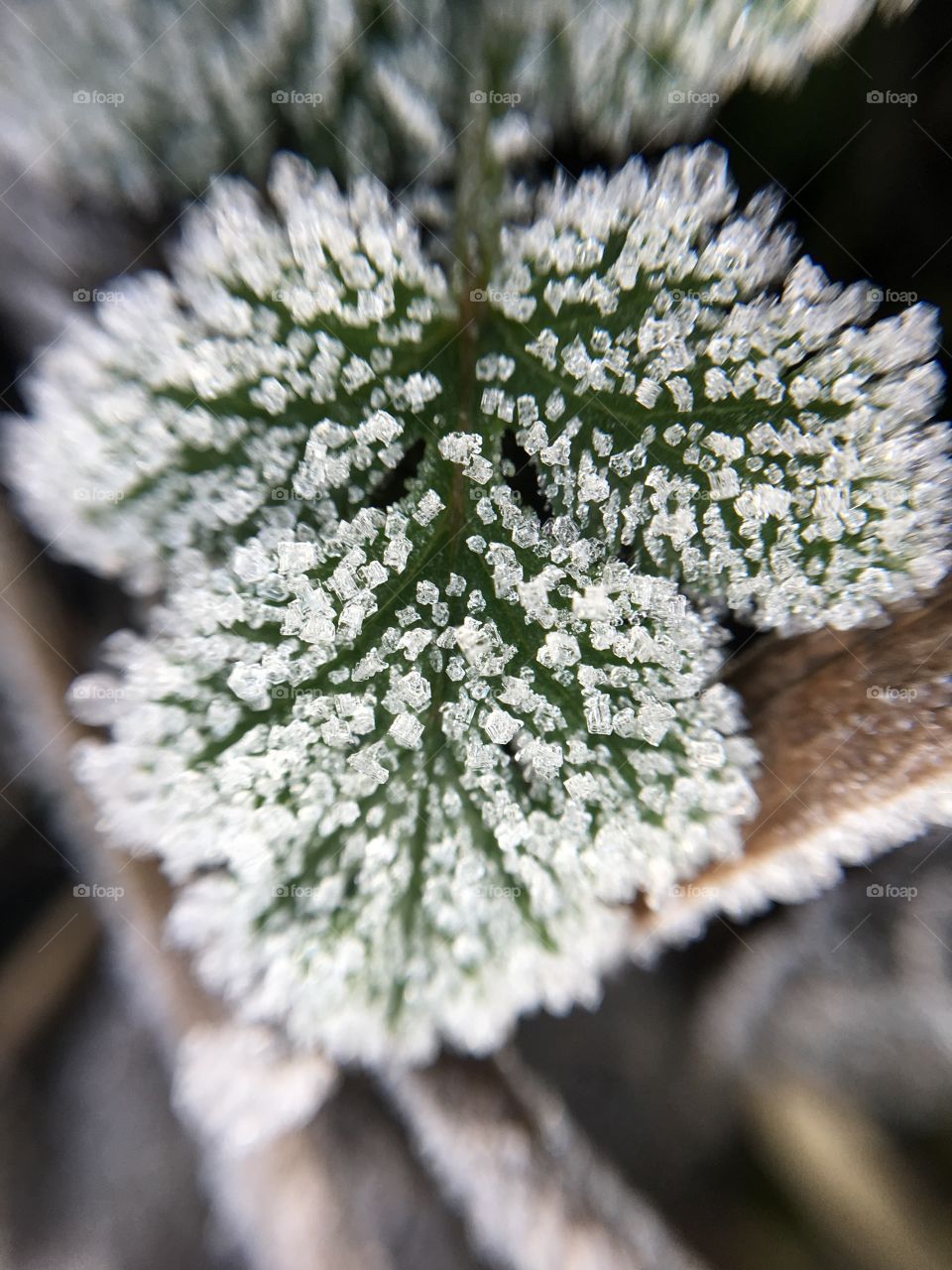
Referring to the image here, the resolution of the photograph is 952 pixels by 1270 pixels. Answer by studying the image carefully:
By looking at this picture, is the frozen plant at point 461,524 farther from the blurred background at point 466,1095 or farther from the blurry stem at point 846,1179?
the blurry stem at point 846,1179

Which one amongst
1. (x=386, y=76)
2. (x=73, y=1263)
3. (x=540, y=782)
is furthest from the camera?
(x=73, y=1263)

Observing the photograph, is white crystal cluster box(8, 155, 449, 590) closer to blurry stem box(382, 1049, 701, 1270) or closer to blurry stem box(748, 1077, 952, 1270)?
blurry stem box(382, 1049, 701, 1270)

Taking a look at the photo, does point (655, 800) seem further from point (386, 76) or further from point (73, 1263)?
point (73, 1263)

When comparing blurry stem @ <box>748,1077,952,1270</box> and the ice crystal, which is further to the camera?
blurry stem @ <box>748,1077,952,1270</box>

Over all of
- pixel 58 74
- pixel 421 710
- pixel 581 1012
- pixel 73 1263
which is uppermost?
pixel 58 74

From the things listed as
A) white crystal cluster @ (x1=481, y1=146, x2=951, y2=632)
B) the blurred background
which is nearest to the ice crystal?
white crystal cluster @ (x1=481, y1=146, x2=951, y2=632)

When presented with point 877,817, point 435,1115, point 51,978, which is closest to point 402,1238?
point 435,1115
